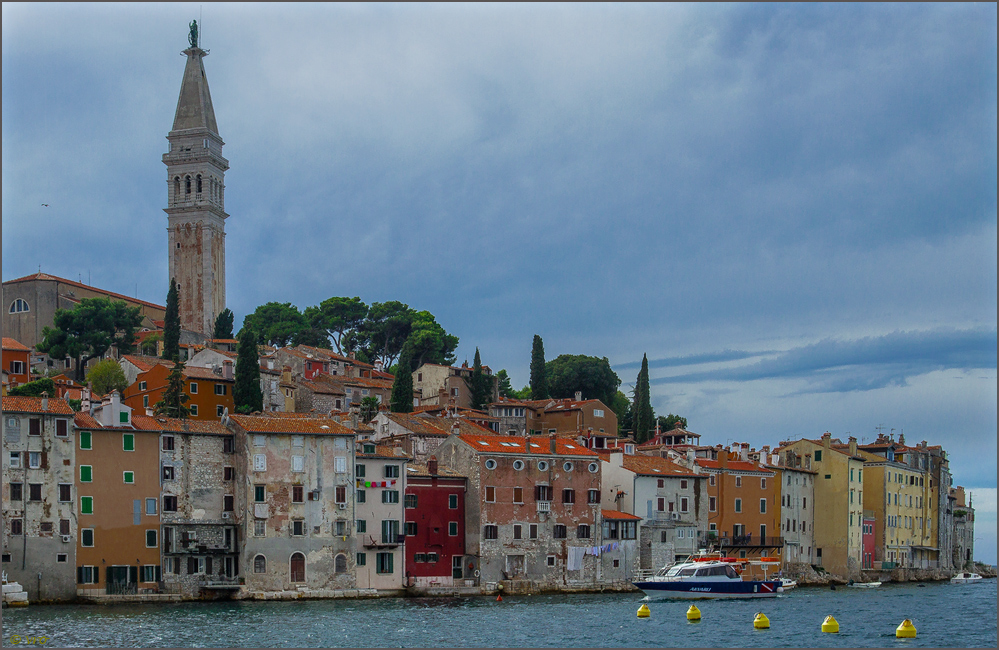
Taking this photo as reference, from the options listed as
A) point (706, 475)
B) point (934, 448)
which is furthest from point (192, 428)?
point (934, 448)

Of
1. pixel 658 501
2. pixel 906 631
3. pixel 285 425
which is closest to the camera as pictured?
pixel 906 631

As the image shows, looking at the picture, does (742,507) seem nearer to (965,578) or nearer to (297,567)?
(965,578)

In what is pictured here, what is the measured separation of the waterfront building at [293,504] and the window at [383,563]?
1.58m

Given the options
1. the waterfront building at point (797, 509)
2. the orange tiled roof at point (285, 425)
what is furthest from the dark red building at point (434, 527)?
the waterfront building at point (797, 509)

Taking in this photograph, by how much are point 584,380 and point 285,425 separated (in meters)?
50.9

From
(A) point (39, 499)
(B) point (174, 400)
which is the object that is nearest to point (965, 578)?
(B) point (174, 400)

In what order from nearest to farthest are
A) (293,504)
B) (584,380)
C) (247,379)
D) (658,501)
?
(293,504)
(658,501)
(247,379)
(584,380)

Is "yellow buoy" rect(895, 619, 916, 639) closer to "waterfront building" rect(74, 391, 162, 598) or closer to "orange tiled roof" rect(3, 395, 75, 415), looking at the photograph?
"waterfront building" rect(74, 391, 162, 598)

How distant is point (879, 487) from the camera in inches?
3519

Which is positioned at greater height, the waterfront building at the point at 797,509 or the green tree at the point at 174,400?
the green tree at the point at 174,400

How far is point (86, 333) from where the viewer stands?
310ft

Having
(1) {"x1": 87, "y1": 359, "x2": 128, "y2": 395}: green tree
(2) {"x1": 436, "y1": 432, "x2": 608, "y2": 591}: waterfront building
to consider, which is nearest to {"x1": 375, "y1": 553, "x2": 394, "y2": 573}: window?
(2) {"x1": 436, "y1": 432, "x2": 608, "y2": 591}: waterfront building

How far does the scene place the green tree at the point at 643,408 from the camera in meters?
97.4

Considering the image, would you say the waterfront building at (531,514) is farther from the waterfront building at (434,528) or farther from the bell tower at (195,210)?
the bell tower at (195,210)
